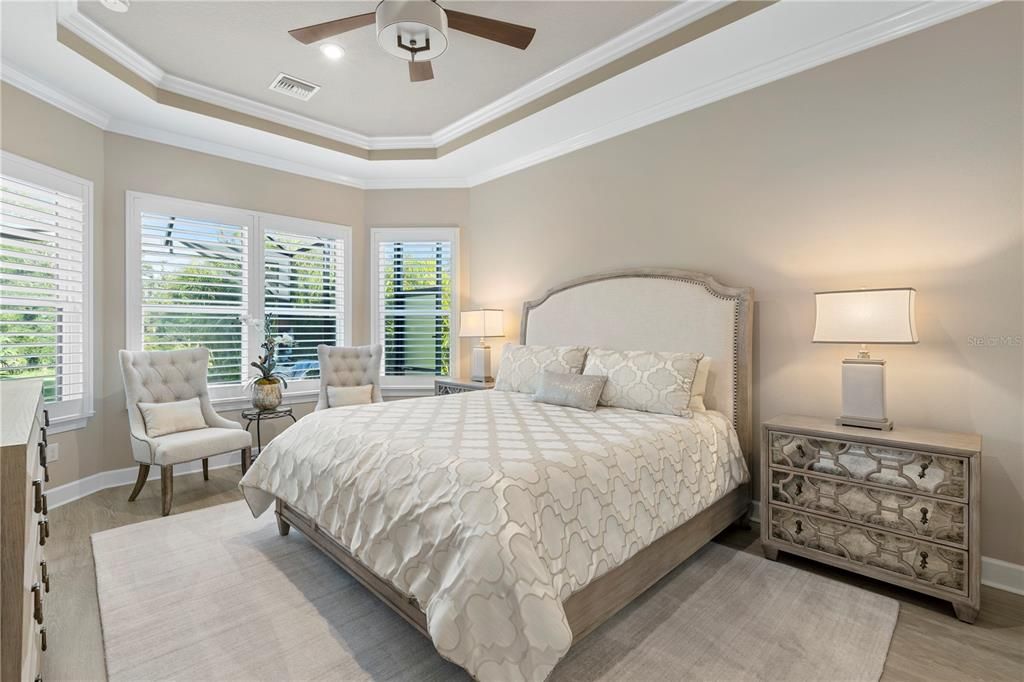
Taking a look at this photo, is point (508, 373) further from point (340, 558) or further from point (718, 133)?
point (718, 133)

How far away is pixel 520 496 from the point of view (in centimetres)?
169

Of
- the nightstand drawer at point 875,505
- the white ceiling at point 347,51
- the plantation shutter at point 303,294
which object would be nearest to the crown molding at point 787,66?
the white ceiling at point 347,51

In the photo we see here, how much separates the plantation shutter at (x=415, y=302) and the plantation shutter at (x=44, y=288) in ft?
8.43

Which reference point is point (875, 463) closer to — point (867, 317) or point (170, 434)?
point (867, 317)

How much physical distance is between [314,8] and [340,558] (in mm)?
3121

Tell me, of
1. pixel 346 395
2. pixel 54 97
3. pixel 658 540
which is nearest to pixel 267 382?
pixel 346 395

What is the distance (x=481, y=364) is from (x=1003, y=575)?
373cm

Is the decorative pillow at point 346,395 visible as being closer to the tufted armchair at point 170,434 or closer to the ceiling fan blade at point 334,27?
the tufted armchair at point 170,434

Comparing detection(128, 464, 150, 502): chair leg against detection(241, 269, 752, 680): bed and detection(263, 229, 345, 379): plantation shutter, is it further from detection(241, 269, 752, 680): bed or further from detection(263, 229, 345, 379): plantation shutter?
detection(263, 229, 345, 379): plantation shutter

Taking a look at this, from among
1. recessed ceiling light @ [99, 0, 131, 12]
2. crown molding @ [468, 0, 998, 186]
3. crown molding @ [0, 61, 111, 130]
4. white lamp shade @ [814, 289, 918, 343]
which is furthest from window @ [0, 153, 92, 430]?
white lamp shade @ [814, 289, 918, 343]

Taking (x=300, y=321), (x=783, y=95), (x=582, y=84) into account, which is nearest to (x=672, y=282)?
(x=783, y=95)

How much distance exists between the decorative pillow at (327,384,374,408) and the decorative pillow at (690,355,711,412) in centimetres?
304

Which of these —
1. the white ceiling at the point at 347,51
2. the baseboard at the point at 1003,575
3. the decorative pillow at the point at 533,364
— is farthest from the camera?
the decorative pillow at the point at 533,364

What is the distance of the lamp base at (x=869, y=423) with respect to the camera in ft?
8.05
